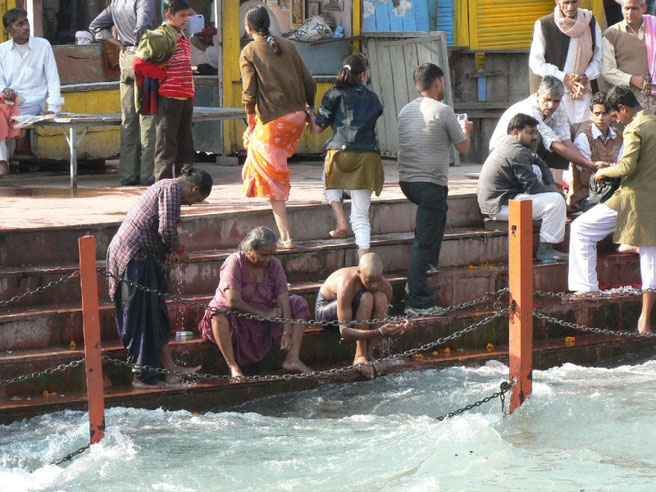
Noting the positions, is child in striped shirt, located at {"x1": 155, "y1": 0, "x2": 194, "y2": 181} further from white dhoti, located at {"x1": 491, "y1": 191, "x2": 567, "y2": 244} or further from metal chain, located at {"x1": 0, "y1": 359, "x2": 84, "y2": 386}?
white dhoti, located at {"x1": 491, "y1": 191, "x2": 567, "y2": 244}

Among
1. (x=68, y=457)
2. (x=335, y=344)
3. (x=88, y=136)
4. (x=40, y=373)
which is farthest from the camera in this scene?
(x=88, y=136)

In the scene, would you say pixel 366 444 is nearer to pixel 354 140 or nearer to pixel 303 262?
pixel 303 262

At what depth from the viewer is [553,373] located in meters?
9.59

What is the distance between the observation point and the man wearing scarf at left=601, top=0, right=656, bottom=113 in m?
11.7

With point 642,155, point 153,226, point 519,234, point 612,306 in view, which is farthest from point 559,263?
point 153,226

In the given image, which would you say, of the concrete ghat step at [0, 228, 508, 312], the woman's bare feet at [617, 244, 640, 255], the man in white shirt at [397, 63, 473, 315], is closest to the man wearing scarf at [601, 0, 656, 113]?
the woman's bare feet at [617, 244, 640, 255]

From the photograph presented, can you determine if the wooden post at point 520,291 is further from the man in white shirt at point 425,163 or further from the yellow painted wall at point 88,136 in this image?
the yellow painted wall at point 88,136

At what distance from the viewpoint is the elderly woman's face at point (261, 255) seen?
8.62m

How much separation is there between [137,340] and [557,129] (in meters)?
4.29

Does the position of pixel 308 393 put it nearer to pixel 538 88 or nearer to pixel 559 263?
pixel 559 263

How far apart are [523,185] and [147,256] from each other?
3.41 meters

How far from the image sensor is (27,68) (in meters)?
11.8

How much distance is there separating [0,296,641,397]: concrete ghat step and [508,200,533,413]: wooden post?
5.02 ft

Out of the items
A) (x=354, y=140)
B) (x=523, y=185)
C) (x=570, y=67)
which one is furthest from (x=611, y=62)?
(x=354, y=140)
